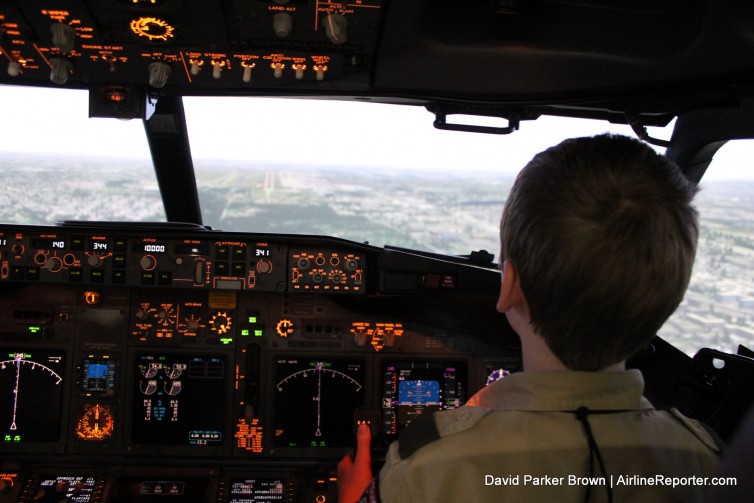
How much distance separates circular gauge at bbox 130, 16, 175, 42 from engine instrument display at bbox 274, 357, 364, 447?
5.06 feet

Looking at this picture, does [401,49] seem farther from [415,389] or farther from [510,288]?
[415,389]

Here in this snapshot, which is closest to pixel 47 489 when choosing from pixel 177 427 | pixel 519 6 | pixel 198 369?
pixel 177 427

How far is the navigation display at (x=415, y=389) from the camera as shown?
118 inches

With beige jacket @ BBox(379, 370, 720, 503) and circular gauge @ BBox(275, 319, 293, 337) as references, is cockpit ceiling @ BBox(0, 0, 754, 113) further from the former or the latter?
beige jacket @ BBox(379, 370, 720, 503)

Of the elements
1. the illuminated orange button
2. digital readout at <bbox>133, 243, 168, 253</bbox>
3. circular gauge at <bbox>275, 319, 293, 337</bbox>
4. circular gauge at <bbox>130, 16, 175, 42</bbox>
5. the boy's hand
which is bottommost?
circular gauge at <bbox>275, 319, 293, 337</bbox>

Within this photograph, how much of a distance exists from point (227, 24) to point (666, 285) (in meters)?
1.58

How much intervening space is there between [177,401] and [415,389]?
1111 mm

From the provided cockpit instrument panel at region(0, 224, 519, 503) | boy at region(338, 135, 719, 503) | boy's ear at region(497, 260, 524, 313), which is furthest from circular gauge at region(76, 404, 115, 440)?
boy's ear at region(497, 260, 524, 313)

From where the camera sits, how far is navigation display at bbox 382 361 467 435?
9.83 feet

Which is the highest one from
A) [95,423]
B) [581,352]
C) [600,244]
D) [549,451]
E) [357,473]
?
[600,244]

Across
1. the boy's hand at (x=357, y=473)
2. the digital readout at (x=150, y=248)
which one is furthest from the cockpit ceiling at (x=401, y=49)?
the boy's hand at (x=357, y=473)

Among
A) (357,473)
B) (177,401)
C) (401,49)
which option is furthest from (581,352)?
(177,401)

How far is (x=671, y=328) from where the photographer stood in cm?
262

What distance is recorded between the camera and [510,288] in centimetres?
105
